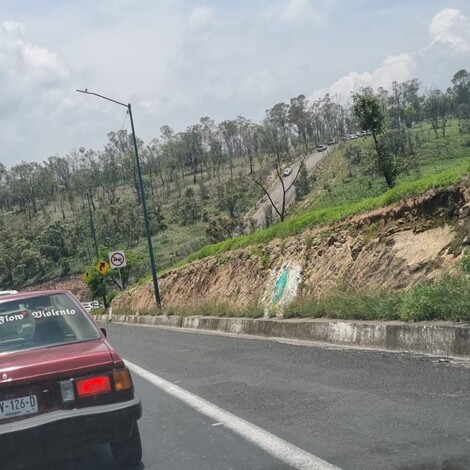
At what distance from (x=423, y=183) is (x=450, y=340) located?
24.3 feet

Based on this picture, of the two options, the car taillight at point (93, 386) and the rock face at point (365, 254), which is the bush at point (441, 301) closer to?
the rock face at point (365, 254)

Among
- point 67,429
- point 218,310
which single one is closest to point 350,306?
point 67,429

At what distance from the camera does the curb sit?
8.70 m

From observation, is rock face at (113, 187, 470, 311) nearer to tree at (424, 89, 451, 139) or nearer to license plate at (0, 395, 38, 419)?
license plate at (0, 395, 38, 419)

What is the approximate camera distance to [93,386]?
5.51 meters

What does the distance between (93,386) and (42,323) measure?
1144mm

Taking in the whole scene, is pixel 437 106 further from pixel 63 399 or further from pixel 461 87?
pixel 63 399

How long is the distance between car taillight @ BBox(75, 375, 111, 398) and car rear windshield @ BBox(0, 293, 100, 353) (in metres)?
0.71

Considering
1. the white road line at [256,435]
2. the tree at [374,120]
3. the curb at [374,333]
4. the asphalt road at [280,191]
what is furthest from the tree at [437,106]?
the white road line at [256,435]

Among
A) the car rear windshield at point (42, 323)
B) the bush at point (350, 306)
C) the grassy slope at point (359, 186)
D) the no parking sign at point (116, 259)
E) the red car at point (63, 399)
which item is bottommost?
the bush at point (350, 306)

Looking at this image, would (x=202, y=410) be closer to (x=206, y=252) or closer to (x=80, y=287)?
(x=206, y=252)

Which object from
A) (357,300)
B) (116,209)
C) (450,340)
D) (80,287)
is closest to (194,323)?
(357,300)

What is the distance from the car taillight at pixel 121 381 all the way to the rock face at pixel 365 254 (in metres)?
7.48

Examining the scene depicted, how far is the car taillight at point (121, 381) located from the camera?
18.4 ft
